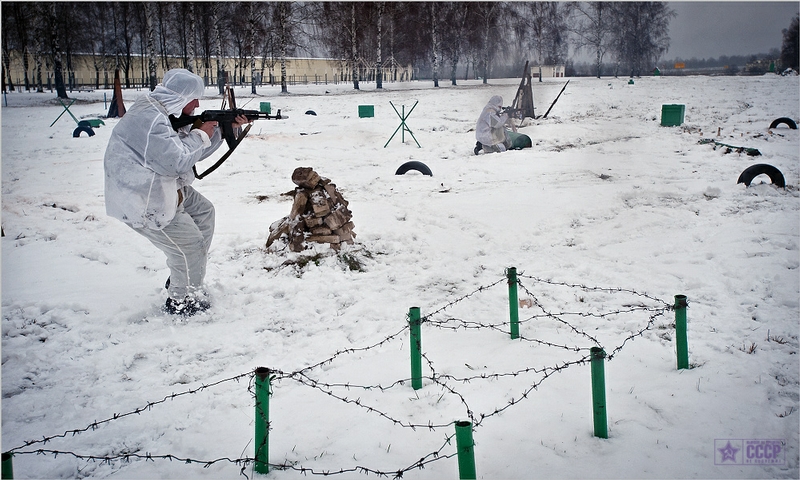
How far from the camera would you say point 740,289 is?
16.8 ft

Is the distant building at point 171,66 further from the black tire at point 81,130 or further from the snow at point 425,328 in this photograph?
the snow at point 425,328

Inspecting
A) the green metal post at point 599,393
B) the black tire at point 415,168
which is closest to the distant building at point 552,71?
the black tire at point 415,168

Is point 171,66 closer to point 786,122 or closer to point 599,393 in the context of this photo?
point 786,122

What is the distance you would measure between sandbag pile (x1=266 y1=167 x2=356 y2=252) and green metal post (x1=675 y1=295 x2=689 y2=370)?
3563 millimetres

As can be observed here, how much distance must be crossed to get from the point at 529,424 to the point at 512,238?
4.03m

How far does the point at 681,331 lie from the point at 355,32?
1168 inches

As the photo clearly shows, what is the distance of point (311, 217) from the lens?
241 inches

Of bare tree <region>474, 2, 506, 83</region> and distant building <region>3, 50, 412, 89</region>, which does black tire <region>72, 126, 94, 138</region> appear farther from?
bare tree <region>474, 2, 506, 83</region>

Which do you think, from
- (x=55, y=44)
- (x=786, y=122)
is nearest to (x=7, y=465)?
(x=786, y=122)

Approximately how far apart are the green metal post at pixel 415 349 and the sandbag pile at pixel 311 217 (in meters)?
2.80

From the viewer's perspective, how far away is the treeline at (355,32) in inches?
1081

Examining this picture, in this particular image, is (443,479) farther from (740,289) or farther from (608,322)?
(740,289)

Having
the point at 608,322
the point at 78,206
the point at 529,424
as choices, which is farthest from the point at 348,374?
the point at 78,206

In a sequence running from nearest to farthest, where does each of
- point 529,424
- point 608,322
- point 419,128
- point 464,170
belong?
point 529,424, point 608,322, point 464,170, point 419,128
